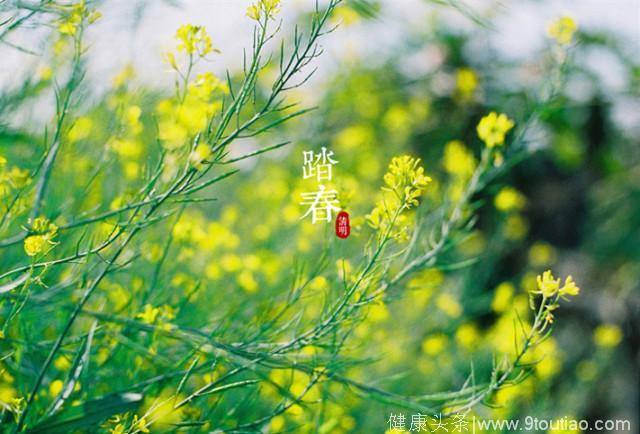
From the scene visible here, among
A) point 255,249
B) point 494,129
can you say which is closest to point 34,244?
point 494,129

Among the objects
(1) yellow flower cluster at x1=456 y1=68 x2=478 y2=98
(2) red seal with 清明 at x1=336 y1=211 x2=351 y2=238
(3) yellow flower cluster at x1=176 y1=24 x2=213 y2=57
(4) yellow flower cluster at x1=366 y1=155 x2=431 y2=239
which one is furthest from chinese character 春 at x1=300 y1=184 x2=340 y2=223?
(1) yellow flower cluster at x1=456 y1=68 x2=478 y2=98

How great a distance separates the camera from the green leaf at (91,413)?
1.12m

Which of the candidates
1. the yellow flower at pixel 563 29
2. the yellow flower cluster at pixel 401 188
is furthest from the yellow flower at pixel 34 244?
the yellow flower at pixel 563 29

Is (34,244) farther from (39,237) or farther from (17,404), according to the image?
(17,404)

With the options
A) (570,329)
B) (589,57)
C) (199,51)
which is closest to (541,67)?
(589,57)

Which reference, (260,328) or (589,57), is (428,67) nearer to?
(589,57)

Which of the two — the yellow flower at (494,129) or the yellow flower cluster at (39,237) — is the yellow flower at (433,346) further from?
the yellow flower cluster at (39,237)

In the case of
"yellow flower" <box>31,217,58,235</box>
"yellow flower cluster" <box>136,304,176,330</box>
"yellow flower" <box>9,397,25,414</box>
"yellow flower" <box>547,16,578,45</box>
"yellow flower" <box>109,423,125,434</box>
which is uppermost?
"yellow flower" <box>547,16,578,45</box>

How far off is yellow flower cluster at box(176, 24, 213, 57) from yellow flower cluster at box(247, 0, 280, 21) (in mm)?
93

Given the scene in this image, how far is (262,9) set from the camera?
1.07 meters

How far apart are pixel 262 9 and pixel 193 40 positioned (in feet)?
Answer: 0.40

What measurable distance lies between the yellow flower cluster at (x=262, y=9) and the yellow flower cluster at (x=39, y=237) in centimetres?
39

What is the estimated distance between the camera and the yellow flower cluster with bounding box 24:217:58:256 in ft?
3.37

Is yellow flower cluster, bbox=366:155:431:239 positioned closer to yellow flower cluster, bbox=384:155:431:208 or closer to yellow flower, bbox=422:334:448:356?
yellow flower cluster, bbox=384:155:431:208
